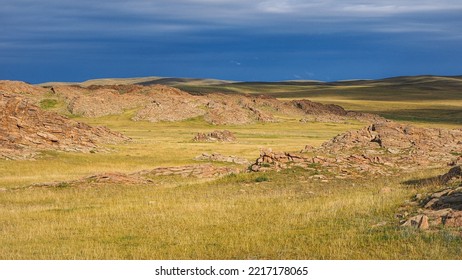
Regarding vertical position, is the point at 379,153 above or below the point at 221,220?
below

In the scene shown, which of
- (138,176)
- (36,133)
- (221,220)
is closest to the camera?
(221,220)

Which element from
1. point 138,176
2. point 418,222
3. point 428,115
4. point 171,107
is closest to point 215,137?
point 171,107

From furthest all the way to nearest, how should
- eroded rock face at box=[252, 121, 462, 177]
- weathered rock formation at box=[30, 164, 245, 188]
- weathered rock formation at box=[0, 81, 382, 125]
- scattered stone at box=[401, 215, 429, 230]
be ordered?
weathered rock formation at box=[0, 81, 382, 125]
eroded rock face at box=[252, 121, 462, 177]
weathered rock formation at box=[30, 164, 245, 188]
scattered stone at box=[401, 215, 429, 230]

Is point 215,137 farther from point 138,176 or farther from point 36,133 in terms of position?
point 138,176

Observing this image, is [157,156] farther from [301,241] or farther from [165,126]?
[165,126]

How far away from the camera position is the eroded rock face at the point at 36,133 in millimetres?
53625

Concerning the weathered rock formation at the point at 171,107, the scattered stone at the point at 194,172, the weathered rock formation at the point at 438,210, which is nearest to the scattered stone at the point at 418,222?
the weathered rock formation at the point at 438,210

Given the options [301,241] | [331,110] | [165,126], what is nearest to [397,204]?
[301,241]

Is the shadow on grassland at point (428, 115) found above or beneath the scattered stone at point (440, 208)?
beneath

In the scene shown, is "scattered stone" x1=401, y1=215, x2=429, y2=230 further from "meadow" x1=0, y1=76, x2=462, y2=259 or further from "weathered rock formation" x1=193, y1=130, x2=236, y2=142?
"weathered rock formation" x1=193, y1=130, x2=236, y2=142

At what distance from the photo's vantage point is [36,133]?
193 ft

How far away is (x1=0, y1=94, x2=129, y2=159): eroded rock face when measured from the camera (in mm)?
53625

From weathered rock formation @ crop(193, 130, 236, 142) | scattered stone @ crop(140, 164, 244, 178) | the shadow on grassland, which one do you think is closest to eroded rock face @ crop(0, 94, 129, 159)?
weathered rock formation @ crop(193, 130, 236, 142)

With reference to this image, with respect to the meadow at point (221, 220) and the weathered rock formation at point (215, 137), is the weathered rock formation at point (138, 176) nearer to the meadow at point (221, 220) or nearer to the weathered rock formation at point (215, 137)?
the meadow at point (221, 220)
